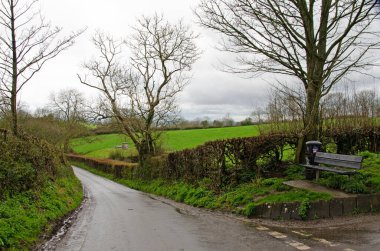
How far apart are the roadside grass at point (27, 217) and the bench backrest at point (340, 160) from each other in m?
8.02

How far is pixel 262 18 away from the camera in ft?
45.3

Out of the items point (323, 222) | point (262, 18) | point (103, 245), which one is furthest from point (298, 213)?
point (262, 18)

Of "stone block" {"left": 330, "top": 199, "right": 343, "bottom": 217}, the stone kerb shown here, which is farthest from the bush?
"stone block" {"left": 330, "top": 199, "right": 343, "bottom": 217}

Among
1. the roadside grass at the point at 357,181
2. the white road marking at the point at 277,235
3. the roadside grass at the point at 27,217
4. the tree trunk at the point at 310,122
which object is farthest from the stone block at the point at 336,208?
the roadside grass at the point at 27,217

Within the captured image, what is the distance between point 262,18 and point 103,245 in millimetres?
9756

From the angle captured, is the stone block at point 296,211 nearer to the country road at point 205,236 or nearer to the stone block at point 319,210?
the stone block at point 319,210

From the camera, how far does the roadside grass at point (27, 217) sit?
7.69 meters

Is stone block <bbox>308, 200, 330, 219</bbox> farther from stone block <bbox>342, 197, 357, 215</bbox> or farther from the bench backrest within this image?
the bench backrest

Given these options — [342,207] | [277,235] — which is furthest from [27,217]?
[342,207]

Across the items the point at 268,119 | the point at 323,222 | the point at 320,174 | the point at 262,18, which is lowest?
the point at 323,222

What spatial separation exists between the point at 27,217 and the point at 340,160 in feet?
27.7

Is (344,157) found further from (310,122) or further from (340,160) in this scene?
(310,122)

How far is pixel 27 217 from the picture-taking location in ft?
30.9

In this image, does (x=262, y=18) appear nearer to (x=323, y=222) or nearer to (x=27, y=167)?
(x=323, y=222)
